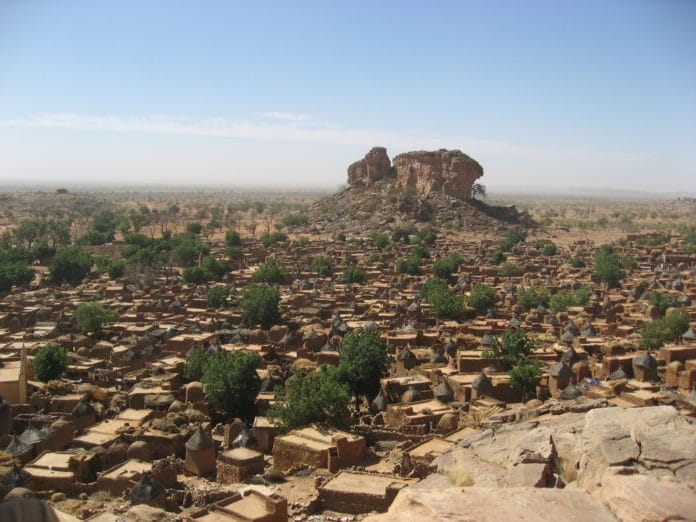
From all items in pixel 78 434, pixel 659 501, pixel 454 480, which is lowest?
pixel 78 434

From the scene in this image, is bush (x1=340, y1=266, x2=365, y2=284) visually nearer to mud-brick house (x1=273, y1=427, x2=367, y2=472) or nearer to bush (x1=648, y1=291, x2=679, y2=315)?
bush (x1=648, y1=291, x2=679, y2=315)

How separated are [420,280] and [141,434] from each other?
34.1 meters

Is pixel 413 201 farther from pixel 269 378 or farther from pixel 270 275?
pixel 269 378

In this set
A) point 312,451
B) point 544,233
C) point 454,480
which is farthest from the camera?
point 544,233

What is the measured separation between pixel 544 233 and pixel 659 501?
282ft

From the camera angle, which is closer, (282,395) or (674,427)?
(674,427)

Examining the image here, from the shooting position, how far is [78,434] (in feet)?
68.2

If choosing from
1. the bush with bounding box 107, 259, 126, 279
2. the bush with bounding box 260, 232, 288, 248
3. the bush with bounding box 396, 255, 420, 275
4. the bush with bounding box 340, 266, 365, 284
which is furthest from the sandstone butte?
the bush with bounding box 107, 259, 126, 279

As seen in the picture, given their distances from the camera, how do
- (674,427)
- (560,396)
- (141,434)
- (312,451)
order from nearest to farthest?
1. (674,427)
2. (312,451)
3. (141,434)
4. (560,396)

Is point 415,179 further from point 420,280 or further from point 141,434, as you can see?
point 141,434

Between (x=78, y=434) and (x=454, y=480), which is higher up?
(x=454, y=480)

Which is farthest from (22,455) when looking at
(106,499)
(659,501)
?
(659,501)

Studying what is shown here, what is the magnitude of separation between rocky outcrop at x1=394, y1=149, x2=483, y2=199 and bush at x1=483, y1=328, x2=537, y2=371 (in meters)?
66.1

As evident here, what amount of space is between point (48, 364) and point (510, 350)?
17.5m
